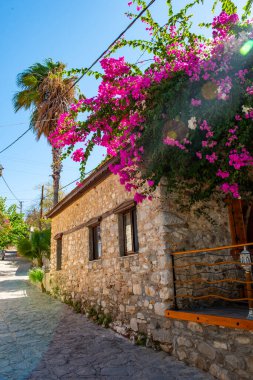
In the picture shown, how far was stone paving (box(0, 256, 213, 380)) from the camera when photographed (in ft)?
13.7

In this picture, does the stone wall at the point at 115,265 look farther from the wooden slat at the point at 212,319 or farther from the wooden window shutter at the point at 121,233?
the wooden slat at the point at 212,319

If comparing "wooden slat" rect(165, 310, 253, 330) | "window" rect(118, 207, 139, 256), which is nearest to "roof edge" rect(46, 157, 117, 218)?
"window" rect(118, 207, 139, 256)

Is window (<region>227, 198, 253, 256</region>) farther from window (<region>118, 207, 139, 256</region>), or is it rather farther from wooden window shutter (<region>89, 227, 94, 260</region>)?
wooden window shutter (<region>89, 227, 94, 260</region>)

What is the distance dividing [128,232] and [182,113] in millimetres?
3430

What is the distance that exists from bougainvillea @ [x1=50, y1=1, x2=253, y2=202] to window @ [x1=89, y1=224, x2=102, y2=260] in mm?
3474

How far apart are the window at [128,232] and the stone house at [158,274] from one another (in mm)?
22

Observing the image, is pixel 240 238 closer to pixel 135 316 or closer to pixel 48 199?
pixel 135 316

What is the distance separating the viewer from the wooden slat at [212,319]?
3.58 m

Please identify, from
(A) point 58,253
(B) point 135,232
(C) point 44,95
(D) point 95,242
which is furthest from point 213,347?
(C) point 44,95

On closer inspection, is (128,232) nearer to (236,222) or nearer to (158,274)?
Result: (158,274)

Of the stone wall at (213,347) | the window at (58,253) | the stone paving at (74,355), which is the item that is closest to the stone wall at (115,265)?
the stone wall at (213,347)

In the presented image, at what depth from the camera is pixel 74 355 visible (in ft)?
16.5

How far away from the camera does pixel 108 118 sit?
4.78m

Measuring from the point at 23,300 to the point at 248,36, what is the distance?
11.6 m
